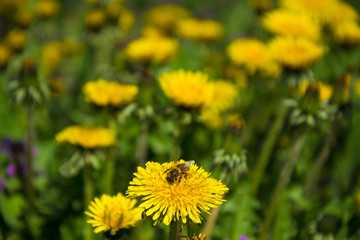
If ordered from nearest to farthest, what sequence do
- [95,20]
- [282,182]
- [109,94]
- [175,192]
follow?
[175,192]
[109,94]
[282,182]
[95,20]

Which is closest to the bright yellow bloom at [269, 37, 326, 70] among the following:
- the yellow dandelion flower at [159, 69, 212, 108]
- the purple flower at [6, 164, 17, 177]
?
the yellow dandelion flower at [159, 69, 212, 108]

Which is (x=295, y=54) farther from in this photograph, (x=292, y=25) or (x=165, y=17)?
(x=165, y=17)

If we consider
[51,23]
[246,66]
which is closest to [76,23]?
[51,23]

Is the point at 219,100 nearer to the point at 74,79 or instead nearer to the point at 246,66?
the point at 246,66

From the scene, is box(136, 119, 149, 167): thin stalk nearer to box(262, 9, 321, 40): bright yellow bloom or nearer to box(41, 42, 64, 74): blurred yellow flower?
box(262, 9, 321, 40): bright yellow bloom

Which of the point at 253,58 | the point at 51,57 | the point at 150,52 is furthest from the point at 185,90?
the point at 51,57
